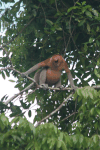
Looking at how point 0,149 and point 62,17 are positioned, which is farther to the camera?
point 62,17

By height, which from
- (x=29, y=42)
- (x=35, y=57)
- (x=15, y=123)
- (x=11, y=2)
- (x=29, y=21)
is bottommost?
(x=15, y=123)

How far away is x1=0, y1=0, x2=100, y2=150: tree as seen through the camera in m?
3.42

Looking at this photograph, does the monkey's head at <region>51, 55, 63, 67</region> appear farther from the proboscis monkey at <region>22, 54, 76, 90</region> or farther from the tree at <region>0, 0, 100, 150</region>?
the tree at <region>0, 0, 100, 150</region>

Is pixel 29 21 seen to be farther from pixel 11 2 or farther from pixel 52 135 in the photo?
pixel 52 135

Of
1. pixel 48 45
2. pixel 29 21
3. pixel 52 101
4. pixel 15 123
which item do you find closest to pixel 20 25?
pixel 29 21

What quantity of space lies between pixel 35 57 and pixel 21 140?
3.49 metres

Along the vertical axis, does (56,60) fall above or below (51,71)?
above

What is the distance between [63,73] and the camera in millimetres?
6043

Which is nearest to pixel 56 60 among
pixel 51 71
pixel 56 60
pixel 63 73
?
pixel 56 60

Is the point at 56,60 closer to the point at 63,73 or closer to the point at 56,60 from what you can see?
the point at 56,60

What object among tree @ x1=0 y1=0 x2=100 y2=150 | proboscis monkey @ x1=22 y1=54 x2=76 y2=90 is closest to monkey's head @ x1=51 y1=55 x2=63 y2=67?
proboscis monkey @ x1=22 y1=54 x2=76 y2=90

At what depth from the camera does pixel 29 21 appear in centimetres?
577

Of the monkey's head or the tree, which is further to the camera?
the monkey's head

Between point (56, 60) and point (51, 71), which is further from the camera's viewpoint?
point (51, 71)
